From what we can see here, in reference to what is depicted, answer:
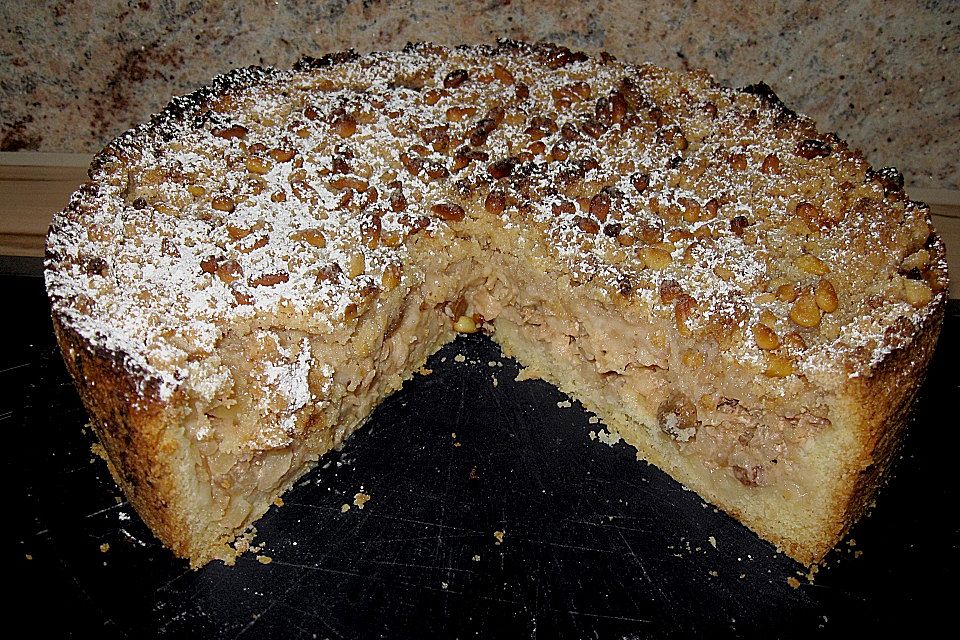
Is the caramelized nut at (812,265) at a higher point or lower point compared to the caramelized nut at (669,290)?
higher

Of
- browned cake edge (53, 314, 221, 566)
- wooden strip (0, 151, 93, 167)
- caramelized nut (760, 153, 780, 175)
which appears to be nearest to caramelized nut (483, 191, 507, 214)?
caramelized nut (760, 153, 780, 175)

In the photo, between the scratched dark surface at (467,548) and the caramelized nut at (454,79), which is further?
the caramelized nut at (454,79)

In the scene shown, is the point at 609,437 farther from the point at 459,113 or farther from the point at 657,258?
the point at 459,113

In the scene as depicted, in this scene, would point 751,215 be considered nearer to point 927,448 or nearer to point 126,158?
point 927,448

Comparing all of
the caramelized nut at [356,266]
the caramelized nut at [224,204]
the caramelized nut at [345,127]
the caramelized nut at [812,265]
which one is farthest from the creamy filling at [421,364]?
the caramelized nut at [345,127]

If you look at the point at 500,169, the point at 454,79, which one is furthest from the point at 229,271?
the point at 454,79

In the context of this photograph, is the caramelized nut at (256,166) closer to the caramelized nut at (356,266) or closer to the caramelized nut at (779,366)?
the caramelized nut at (356,266)
